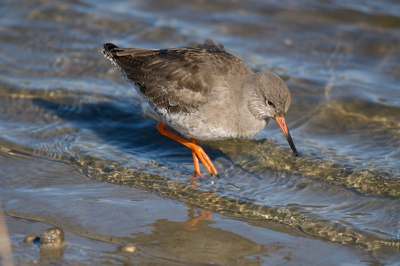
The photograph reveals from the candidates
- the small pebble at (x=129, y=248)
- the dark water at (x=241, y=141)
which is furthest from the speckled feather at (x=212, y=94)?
the small pebble at (x=129, y=248)

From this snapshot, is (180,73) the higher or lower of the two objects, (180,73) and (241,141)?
the higher

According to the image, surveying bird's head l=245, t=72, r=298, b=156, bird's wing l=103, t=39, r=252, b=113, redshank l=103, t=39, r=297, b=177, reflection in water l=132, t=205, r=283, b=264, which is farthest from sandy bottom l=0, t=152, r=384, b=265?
bird's head l=245, t=72, r=298, b=156

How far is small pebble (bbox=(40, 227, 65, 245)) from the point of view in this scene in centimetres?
488

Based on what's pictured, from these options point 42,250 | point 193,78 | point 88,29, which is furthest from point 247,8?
point 42,250

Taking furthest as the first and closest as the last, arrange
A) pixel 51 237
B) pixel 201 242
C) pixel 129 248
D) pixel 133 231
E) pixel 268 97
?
Result: pixel 268 97 < pixel 133 231 < pixel 201 242 < pixel 129 248 < pixel 51 237

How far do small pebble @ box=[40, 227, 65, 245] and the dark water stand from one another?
0.53m

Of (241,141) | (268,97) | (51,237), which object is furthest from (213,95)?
(51,237)

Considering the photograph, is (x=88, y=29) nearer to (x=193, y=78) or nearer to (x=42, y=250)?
(x=193, y=78)

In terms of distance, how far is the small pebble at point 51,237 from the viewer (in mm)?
4883

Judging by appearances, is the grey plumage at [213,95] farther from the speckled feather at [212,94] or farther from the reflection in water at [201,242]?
the reflection in water at [201,242]

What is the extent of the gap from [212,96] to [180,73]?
0.58 meters

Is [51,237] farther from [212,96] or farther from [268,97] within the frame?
[268,97]

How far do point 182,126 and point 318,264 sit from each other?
2.84 meters

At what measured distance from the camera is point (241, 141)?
8.09 metres
